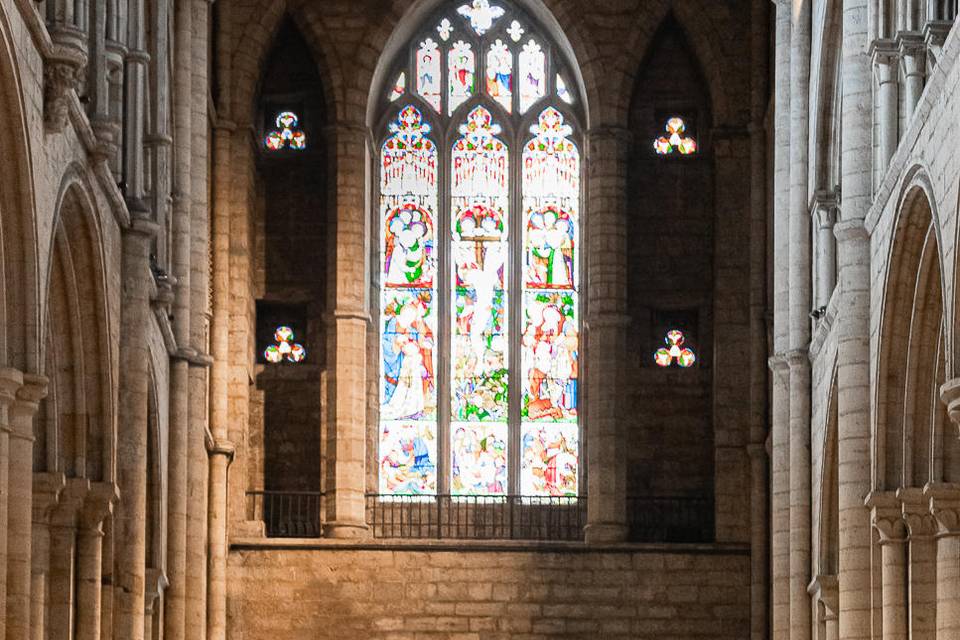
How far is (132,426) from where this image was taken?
26609 mm

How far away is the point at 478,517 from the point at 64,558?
11873 millimetres

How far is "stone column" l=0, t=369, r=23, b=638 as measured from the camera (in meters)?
20.2

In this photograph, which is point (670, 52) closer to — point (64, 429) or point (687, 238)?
point (687, 238)

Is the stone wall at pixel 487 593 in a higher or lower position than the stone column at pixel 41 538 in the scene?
lower

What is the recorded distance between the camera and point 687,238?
3603 centimetres

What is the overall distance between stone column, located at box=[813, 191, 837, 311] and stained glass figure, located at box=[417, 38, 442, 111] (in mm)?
9032

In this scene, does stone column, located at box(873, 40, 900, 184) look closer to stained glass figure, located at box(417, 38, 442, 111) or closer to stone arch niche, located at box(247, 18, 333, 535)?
stone arch niche, located at box(247, 18, 333, 535)

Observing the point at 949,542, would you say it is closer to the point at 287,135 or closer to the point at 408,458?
the point at 408,458

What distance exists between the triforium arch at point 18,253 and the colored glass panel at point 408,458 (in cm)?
1508

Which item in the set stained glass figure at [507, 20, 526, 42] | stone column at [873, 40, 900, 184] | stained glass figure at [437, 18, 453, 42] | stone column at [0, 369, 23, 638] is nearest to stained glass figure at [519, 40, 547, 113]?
stained glass figure at [507, 20, 526, 42]

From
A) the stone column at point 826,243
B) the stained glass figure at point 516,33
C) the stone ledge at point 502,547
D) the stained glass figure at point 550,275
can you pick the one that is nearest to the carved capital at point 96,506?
the stone column at point 826,243

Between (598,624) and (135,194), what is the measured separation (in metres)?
9.71

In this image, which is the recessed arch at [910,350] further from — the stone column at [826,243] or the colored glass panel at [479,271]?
the colored glass panel at [479,271]

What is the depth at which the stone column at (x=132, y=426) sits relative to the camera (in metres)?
26.5
